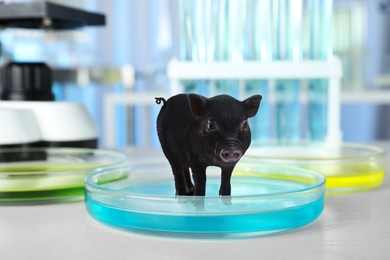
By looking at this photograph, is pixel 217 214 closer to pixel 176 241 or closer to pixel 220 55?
pixel 176 241

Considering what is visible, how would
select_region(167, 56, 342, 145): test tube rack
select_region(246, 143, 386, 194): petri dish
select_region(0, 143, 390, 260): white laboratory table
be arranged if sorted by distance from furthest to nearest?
select_region(167, 56, 342, 145): test tube rack, select_region(246, 143, 386, 194): petri dish, select_region(0, 143, 390, 260): white laboratory table

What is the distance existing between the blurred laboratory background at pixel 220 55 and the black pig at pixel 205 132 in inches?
8.7

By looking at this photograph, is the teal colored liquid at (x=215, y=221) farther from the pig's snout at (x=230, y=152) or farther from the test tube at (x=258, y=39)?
the test tube at (x=258, y=39)

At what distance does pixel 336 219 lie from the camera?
36cm

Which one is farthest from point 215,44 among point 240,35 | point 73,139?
point 73,139

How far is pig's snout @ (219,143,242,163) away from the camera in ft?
1.05

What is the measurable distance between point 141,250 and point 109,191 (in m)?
0.06

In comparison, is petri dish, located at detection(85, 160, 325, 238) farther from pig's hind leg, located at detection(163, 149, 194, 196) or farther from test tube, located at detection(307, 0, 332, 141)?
test tube, located at detection(307, 0, 332, 141)

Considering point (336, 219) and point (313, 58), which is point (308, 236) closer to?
point (336, 219)

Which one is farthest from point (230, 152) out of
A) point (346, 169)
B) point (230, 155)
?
point (346, 169)

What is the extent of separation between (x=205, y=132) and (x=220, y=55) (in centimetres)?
30

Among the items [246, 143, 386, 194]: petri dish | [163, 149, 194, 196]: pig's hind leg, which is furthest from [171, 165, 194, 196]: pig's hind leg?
[246, 143, 386, 194]: petri dish

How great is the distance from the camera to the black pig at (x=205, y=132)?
0.33 m

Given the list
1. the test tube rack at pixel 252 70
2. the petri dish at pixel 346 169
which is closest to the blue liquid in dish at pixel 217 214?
the petri dish at pixel 346 169
